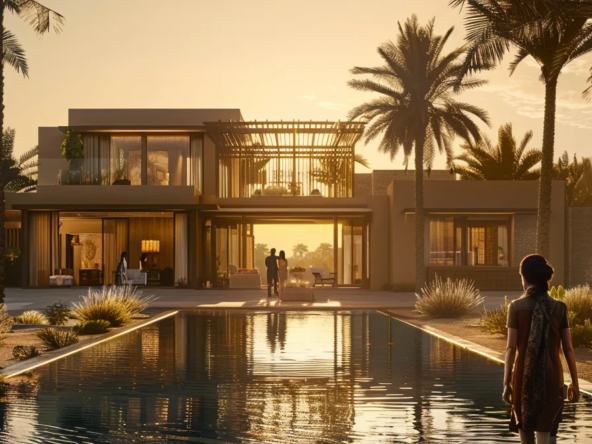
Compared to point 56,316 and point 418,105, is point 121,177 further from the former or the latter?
point 56,316

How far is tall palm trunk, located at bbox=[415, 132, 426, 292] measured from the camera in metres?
32.1

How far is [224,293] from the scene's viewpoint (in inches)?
1270

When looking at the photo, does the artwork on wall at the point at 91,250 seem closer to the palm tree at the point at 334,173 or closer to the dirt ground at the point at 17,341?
the palm tree at the point at 334,173

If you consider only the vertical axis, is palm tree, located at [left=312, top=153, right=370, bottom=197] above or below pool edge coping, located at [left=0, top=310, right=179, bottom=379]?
above

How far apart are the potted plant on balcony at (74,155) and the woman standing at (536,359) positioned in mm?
31372

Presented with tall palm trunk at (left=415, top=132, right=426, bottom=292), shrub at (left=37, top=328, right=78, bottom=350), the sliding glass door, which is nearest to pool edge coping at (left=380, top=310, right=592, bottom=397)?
shrub at (left=37, top=328, right=78, bottom=350)

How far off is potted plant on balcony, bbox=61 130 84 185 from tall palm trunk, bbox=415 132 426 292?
41.9ft

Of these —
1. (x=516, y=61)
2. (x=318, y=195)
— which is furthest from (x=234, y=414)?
(x=318, y=195)

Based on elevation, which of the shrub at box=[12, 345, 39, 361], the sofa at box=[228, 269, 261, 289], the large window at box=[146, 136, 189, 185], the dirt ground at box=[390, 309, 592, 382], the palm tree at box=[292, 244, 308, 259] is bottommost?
the dirt ground at box=[390, 309, 592, 382]

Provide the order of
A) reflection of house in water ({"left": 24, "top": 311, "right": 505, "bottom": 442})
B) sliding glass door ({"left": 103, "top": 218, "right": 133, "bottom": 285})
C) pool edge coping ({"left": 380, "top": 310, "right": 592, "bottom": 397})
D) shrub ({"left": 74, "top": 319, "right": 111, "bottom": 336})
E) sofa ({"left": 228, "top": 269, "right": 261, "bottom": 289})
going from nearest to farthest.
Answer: reflection of house in water ({"left": 24, "top": 311, "right": 505, "bottom": 442})
pool edge coping ({"left": 380, "top": 310, "right": 592, "bottom": 397})
shrub ({"left": 74, "top": 319, "right": 111, "bottom": 336})
sofa ({"left": 228, "top": 269, "right": 261, "bottom": 289})
sliding glass door ({"left": 103, "top": 218, "right": 133, "bottom": 285})

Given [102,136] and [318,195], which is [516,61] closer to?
[318,195]

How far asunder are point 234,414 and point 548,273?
3.89 metres

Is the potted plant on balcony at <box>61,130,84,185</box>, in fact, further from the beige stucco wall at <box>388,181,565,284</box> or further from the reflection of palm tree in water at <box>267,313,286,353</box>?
the reflection of palm tree in water at <box>267,313,286,353</box>

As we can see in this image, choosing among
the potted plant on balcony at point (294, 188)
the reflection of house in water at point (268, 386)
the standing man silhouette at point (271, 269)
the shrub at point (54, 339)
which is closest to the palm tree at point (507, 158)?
the potted plant on balcony at point (294, 188)
